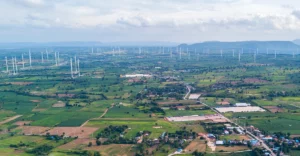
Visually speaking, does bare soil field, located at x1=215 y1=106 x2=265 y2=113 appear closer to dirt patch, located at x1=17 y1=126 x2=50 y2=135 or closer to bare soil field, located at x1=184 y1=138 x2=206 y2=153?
bare soil field, located at x1=184 y1=138 x2=206 y2=153

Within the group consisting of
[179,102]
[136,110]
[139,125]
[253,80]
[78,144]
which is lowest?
[78,144]

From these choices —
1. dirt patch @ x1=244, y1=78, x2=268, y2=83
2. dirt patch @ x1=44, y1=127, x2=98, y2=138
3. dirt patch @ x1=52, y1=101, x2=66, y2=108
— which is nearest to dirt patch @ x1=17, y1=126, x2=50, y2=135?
dirt patch @ x1=44, y1=127, x2=98, y2=138

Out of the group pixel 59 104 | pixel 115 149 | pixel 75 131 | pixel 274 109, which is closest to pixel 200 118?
pixel 274 109

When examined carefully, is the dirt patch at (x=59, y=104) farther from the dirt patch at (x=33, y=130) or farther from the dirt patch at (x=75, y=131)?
the dirt patch at (x=75, y=131)

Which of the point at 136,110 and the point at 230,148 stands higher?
the point at 136,110

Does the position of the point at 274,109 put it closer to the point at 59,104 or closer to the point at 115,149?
the point at 115,149

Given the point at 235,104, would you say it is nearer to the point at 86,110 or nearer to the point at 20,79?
the point at 86,110
